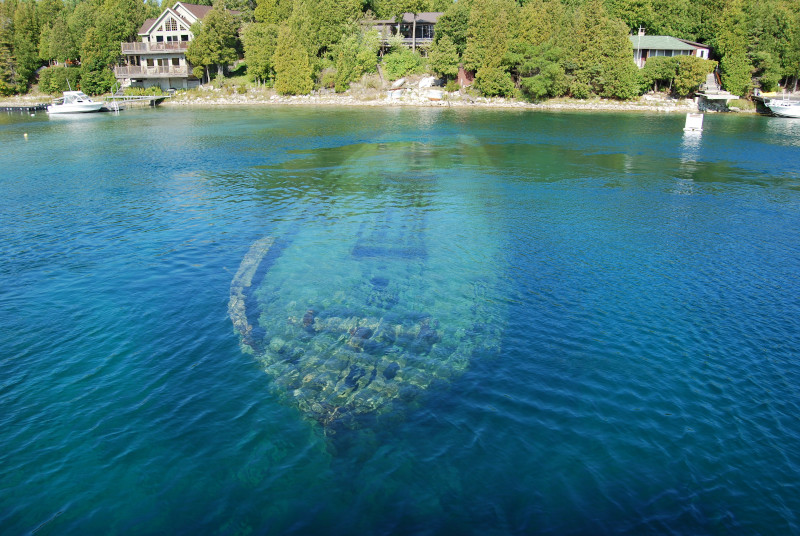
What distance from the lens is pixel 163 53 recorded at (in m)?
102

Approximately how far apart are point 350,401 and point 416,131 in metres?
52.5

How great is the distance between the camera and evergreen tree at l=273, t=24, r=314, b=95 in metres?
95.1

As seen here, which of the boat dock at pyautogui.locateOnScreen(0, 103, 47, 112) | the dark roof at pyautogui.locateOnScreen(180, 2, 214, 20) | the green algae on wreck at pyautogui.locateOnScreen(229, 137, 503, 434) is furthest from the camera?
the dark roof at pyautogui.locateOnScreen(180, 2, 214, 20)

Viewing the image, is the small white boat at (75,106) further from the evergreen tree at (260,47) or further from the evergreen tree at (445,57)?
the evergreen tree at (445,57)

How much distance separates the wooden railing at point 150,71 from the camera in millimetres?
100312

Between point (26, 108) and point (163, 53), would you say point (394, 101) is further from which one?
point (26, 108)

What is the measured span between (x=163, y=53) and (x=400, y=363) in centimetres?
10675

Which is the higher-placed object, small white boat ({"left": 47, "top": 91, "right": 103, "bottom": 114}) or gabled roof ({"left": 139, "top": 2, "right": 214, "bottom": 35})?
gabled roof ({"left": 139, "top": 2, "right": 214, "bottom": 35})

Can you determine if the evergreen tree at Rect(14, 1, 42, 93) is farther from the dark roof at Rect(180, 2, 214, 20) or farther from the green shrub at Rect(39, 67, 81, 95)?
the dark roof at Rect(180, 2, 214, 20)

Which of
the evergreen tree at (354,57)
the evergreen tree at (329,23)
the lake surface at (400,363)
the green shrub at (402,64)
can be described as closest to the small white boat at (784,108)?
the lake surface at (400,363)

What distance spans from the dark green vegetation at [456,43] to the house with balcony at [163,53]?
3.24m

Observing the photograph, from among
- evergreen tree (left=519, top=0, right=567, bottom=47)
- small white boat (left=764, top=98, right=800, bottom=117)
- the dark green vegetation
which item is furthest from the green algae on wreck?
evergreen tree (left=519, top=0, right=567, bottom=47)

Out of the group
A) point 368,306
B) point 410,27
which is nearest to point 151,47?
point 410,27

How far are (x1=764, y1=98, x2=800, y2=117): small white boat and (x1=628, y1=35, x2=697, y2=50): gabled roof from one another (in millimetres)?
17844
